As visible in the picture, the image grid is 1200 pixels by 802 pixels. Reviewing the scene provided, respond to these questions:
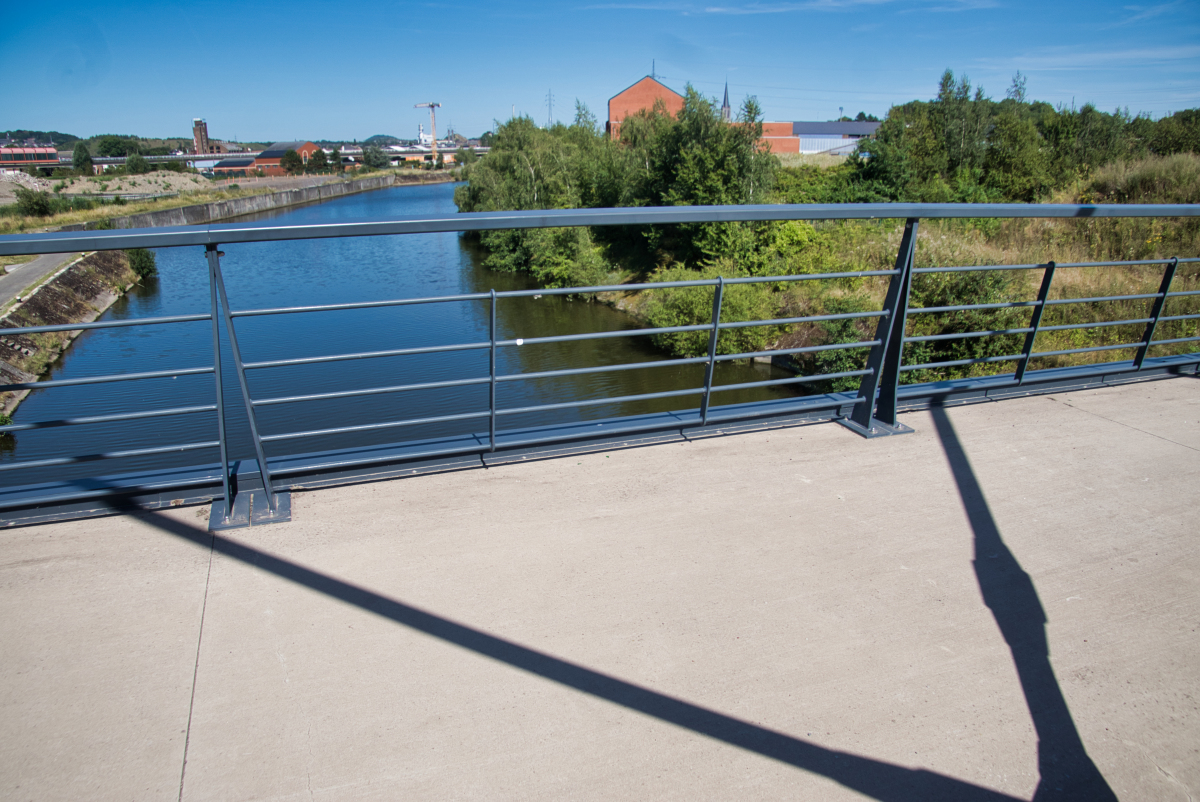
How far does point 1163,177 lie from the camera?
18.7 m

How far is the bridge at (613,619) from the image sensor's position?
1913 mm

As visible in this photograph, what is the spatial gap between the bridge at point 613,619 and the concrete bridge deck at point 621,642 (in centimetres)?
1

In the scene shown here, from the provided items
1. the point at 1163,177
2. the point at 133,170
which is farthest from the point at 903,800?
the point at 133,170

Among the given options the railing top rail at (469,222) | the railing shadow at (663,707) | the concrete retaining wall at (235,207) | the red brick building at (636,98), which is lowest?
the concrete retaining wall at (235,207)

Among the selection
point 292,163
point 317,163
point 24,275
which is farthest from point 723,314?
point 317,163

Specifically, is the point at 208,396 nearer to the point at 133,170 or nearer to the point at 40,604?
the point at 40,604

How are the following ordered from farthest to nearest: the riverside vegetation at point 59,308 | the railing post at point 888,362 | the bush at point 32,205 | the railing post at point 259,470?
the bush at point 32,205 → the riverside vegetation at point 59,308 → the railing post at point 888,362 → the railing post at point 259,470

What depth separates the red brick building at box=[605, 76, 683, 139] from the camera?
75.5m

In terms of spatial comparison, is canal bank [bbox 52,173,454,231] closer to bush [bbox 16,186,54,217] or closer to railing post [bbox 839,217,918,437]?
bush [bbox 16,186,54,217]

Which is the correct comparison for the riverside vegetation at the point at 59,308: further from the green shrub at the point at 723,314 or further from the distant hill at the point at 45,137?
the distant hill at the point at 45,137

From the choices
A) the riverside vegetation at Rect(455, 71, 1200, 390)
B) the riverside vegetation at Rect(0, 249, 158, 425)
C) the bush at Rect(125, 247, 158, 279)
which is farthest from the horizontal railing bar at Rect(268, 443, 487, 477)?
the bush at Rect(125, 247, 158, 279)

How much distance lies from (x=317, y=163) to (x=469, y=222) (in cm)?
13653

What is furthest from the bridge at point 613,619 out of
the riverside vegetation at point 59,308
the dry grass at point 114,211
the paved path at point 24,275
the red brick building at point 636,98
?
the red brick building at point 636,98

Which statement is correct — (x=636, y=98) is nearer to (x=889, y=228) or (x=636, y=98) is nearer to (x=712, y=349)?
(x=889, y=228)
